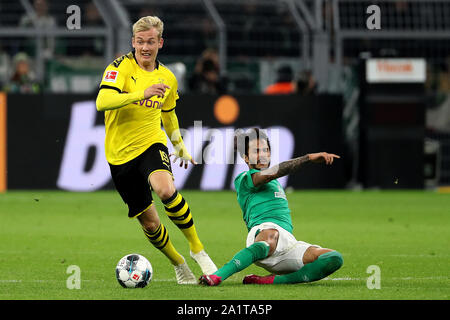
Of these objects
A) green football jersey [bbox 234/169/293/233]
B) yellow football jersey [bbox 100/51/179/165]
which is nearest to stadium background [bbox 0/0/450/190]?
yellow football jersey [bbox 100/51/179/165]

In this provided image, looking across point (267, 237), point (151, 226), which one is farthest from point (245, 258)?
point (151, 226)

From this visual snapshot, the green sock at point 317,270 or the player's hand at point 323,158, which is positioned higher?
the player's hand at point 323,158

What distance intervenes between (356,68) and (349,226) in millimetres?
6821

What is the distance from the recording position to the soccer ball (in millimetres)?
7758

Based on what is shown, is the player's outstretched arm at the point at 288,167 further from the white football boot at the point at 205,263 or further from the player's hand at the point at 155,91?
the player's hand at the point at 155,91

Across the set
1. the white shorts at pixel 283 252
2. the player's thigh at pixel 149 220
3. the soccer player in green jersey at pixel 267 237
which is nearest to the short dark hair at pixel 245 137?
the soccer player in green jersey at pixel 267 237

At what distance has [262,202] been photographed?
8039 millimetres

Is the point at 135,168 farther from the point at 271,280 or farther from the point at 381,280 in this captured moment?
the point at 381,280

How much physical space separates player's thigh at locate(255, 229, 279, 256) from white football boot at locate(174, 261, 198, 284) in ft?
2.18

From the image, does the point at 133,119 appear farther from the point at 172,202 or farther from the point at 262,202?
the point at 262,202

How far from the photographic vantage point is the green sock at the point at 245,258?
24.8 ft

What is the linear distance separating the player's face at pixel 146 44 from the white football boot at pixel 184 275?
5.34ft

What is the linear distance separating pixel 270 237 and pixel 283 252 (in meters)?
0.17

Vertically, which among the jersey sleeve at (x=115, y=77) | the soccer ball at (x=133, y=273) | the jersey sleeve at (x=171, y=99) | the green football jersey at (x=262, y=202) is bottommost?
the soccer ball at (x=133, y=273)
